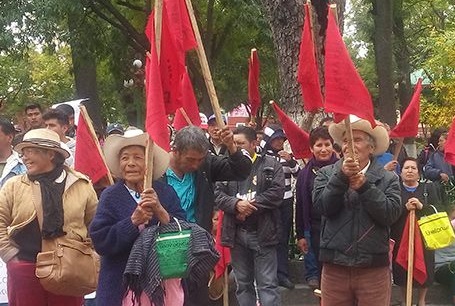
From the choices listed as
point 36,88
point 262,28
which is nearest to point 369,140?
point 262,28

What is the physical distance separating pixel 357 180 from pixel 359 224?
1.28 feet

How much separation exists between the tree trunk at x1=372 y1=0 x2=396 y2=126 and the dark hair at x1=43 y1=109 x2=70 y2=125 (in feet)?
43.7

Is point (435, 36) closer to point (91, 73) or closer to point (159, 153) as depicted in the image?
point (91, 73)

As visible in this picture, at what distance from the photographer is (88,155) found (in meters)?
6.32

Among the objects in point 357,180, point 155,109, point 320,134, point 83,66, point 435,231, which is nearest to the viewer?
point 155,109

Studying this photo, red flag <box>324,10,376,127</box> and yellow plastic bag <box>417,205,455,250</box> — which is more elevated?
red flag <box>324,10,376,127</box>

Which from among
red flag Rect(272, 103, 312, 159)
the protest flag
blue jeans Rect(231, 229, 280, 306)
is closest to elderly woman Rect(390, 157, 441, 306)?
red flag Rect(272, 103, 312, 159)

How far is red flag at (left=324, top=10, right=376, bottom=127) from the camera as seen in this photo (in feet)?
15.5

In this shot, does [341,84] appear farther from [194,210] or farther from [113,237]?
[113,237]

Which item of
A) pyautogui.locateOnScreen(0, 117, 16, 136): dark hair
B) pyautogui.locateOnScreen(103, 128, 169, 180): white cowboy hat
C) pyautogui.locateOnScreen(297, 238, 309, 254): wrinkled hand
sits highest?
pyautogui.locateOnScreen(0, 117, 16, 136): dark hair

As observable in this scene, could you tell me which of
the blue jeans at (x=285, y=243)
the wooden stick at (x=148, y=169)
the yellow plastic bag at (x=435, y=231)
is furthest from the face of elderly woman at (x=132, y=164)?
the blue jeans at (x=285, y=243)

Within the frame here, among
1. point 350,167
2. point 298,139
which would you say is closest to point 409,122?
point 298,139

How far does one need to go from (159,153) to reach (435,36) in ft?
66.9

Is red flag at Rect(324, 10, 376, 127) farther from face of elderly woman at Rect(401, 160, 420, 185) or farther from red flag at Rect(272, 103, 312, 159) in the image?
red flag at Rect(272, 103, 312, 159)
